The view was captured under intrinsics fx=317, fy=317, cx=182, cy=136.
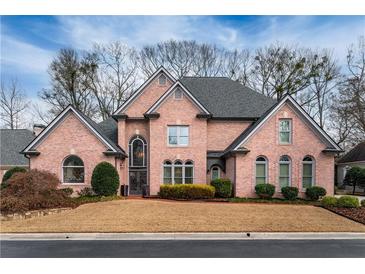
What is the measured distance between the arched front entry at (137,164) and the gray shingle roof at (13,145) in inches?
581

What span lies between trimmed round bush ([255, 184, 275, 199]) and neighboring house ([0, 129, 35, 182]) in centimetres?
2340

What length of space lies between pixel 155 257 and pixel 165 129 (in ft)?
51.5

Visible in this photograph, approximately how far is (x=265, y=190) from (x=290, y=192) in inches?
67.0

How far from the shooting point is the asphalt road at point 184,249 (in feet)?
29.0

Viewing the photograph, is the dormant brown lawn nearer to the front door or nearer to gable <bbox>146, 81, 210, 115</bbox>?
the front door

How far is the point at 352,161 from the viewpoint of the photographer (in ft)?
118

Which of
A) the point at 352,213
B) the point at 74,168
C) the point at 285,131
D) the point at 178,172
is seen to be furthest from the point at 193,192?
the point at 352,213

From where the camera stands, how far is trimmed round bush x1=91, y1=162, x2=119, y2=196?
827 inches

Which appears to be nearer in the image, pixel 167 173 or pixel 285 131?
pixel 285 131

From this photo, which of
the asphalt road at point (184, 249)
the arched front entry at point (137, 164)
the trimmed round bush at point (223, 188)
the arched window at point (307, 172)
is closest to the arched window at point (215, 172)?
the trimmed round bush at point (223, 188)

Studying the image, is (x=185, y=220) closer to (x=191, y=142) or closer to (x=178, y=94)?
(x=191, y=142)

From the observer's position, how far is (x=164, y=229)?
11.9m

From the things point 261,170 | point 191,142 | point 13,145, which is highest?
point 191,142

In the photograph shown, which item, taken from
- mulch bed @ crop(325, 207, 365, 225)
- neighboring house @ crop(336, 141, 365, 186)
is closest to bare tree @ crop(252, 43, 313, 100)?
neighboring house @ crop(336, 141, 365, 186)
